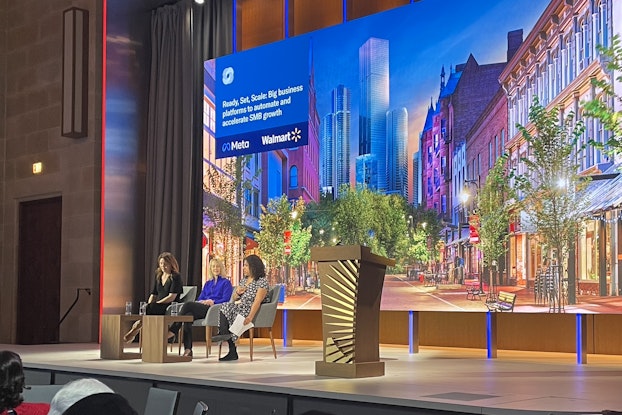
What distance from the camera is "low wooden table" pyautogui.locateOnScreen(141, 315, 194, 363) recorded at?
318 inches

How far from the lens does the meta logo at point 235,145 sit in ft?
36.7

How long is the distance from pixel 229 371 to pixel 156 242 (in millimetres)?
5428

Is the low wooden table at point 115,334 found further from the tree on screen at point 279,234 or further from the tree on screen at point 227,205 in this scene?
the tree on screen at point 227,205

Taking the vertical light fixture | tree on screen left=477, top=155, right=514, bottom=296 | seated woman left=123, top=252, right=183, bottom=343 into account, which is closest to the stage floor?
seated woman left=123, top=252, right=183, bottom=343

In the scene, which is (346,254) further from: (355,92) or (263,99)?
(263,99)

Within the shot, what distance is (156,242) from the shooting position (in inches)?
480

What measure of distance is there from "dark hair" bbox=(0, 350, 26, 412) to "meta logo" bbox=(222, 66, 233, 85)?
8.29 m

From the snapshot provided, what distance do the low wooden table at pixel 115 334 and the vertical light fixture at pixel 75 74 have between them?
4.25m

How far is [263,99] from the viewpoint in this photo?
430 inches

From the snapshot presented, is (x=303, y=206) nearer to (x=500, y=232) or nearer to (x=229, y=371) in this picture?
(x=500, y=232)

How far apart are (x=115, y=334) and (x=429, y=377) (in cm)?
325

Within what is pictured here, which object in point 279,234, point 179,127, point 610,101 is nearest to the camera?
point 610,101

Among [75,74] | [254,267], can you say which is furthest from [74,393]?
[75,74]

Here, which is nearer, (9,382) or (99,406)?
(99,406)
